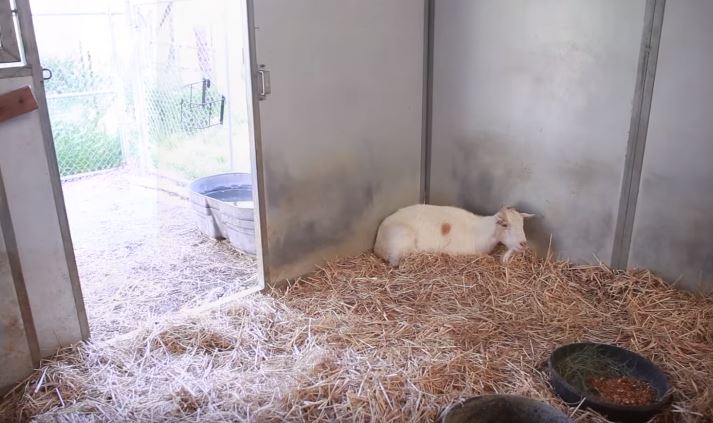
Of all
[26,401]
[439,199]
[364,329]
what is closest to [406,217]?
[439,199]

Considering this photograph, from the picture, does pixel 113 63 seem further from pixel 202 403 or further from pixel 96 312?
pixel 202 403

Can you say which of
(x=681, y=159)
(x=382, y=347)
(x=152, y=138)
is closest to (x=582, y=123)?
(x=681, y=159)

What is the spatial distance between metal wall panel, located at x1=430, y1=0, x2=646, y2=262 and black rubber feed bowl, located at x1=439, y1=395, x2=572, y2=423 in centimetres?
163

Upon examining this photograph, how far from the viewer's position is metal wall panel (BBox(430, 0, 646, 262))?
336cm

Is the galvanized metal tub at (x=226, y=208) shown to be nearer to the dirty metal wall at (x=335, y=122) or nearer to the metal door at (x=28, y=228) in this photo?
the dirty metal wall at (x=335, y=122)

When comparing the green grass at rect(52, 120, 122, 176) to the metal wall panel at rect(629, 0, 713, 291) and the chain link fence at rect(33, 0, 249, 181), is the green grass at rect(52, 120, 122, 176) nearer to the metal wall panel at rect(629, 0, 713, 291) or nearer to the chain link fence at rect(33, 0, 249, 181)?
the chain link fence at rect(33, 0, 249, 181)

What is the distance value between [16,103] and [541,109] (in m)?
2.92

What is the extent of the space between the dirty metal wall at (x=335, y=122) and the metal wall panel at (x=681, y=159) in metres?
1.63

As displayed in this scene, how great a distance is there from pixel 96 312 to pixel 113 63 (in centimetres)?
376

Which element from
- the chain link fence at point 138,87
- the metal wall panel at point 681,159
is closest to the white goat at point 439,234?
the metal wall panel at point 681,159

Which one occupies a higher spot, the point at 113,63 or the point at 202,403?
the point at 113,63

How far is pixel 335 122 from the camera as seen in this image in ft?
12.3

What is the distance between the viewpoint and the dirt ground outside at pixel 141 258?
3613mm

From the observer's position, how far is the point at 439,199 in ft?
14.5
